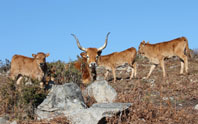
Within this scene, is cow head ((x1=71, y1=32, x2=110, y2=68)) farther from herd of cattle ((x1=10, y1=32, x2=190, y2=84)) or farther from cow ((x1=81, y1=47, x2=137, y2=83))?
cow ((x1=81, y1=47, x2=137, y2=83))

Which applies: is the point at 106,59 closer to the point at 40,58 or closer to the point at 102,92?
the point at 40,58

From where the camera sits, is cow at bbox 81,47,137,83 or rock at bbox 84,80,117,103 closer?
rock at bbox 84,80,117,103

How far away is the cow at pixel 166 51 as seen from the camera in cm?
1680

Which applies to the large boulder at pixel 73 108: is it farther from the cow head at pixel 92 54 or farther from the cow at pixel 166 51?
the cow at pixel 166 51

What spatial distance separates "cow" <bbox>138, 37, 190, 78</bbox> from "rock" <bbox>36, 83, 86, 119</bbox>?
9293mm

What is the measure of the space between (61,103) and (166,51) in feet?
37.1

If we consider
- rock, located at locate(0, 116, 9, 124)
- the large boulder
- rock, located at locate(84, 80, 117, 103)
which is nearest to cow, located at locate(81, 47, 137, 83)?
rock, located at locate(84, 80, 117, 103)

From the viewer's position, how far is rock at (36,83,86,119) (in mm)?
7118

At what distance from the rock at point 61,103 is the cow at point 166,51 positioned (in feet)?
30.5

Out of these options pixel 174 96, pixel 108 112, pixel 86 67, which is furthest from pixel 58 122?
pixel 86 67

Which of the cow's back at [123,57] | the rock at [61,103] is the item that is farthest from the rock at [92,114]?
the cow's back at [123,57]

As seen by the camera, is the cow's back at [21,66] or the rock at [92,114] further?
the cow's back at [21,66]

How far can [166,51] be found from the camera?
17.4 m

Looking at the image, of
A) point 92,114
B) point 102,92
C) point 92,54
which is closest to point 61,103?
point 92,114
